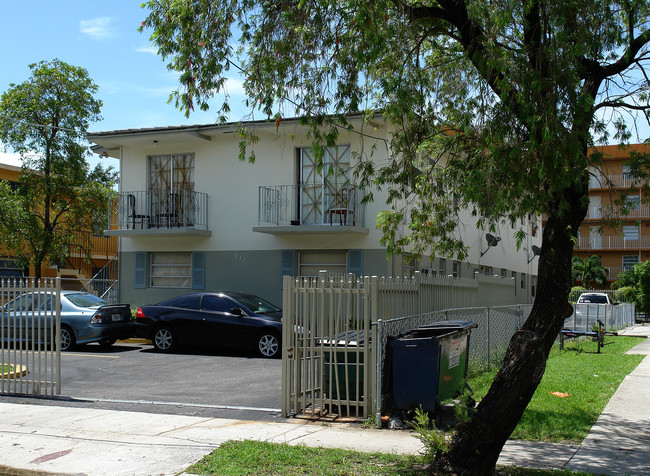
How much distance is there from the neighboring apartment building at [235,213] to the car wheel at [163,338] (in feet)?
14.8

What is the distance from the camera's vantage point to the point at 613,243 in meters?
55.6

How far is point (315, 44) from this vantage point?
9453 millimetres

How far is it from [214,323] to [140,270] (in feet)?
23.7

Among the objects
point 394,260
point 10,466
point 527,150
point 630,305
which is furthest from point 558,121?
point 630,305

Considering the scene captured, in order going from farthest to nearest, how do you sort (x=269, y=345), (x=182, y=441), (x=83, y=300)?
(x=83, y=300) → (x=269, y=345) → (x=182, y=441)

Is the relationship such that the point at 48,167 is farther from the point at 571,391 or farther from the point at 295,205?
the point at 571,391

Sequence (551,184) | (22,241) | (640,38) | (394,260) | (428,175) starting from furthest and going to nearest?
(22,241)
(394,260)
(428,175)
(640,38)
(551,184)

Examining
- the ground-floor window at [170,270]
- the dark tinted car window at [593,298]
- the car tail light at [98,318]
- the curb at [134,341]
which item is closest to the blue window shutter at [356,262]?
the ground-floor window at [170,270]

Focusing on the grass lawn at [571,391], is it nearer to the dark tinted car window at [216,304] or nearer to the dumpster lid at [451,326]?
the dumpster lid at [451,326]

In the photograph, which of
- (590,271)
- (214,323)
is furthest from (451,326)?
(590,271)

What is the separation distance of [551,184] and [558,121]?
2.98 ft

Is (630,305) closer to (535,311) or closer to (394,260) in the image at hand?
(394,260)

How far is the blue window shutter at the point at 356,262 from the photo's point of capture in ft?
64.0

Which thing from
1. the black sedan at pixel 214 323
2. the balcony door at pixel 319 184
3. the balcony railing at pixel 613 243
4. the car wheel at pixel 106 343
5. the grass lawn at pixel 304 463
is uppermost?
the balcony door at pixel 319 184
